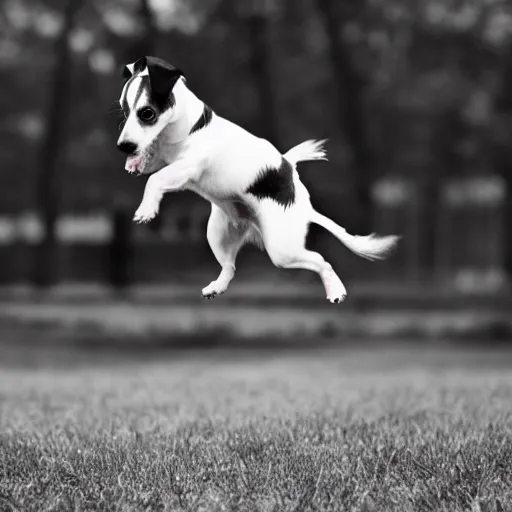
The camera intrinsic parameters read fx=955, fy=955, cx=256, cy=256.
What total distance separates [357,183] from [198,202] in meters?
3.91

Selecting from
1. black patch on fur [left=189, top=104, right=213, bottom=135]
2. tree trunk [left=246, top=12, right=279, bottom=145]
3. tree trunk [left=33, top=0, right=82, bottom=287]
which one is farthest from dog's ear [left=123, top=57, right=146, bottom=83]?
tree trunk [left=33, top=0, right=82, bottom=287]

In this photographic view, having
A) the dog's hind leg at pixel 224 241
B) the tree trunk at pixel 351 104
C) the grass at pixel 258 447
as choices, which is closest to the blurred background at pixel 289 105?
the tree trunk at pixel 351 104

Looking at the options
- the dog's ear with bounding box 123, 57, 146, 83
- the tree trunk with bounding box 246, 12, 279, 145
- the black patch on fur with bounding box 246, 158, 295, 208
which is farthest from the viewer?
the tree trunk with bounding box 246, 12, 279, 145

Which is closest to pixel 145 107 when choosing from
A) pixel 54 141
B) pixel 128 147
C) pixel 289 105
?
pixel 128 147

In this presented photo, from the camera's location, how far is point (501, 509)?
15.6 feet

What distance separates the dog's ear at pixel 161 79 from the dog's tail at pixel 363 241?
0.75 meters

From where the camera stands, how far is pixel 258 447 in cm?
589

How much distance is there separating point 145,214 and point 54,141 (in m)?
20.6

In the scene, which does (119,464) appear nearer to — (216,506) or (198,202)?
(216,506)

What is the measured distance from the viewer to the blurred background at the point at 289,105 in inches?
791

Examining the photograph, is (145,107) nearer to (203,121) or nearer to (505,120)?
(203,121)

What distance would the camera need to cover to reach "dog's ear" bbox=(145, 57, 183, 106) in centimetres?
337

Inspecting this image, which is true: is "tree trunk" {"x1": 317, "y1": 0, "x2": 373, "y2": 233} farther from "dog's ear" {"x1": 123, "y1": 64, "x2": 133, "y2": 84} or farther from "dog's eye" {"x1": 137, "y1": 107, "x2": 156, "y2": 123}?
"dog's eye" {"x1": 137, "y1": 107, "x2": 156, "y2": 123}

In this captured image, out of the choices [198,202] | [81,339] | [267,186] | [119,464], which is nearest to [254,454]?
[119,464]
